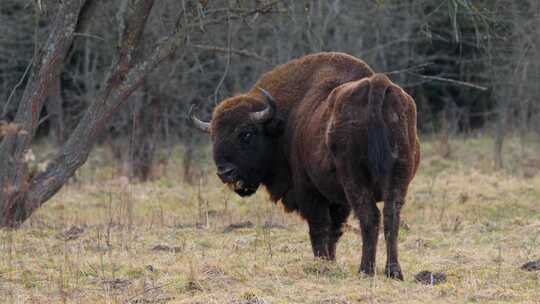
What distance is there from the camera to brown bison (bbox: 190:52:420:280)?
7.54 meters

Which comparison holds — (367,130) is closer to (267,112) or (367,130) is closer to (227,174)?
(267,112)

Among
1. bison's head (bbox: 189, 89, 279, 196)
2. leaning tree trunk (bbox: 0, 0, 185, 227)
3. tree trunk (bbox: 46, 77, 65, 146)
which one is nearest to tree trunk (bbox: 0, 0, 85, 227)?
leaning tree trunk (bbox: 0, 0, 185, 227)

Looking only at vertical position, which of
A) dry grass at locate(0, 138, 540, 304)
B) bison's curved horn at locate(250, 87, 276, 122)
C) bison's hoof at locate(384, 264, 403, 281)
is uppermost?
bison's curved horn at locate(250, 87, 276, 122)

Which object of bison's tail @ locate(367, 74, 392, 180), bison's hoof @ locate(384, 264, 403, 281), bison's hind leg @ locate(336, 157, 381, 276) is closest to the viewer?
bison's tail @ locate(367, 74, 392, 180)

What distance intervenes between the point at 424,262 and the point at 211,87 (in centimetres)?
1404

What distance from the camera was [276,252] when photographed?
31.0 ft

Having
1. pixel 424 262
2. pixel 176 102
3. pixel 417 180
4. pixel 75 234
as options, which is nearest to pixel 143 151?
pixel 176 102

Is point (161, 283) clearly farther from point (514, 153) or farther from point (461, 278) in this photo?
point (514, 153)

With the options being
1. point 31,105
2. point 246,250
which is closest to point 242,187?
point 246,250

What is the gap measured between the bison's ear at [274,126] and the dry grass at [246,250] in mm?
1151

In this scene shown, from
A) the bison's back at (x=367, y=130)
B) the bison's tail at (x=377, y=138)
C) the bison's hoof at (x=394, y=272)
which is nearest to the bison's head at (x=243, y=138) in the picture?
the bison's back at (x=367, y=130)

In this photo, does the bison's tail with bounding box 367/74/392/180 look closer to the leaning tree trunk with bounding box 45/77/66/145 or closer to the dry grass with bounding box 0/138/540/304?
the dry grass with bounding box 0/138/540/304

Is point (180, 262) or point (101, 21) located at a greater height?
point (101, 21)

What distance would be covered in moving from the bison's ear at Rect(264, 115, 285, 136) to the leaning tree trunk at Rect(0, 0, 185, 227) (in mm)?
2276
